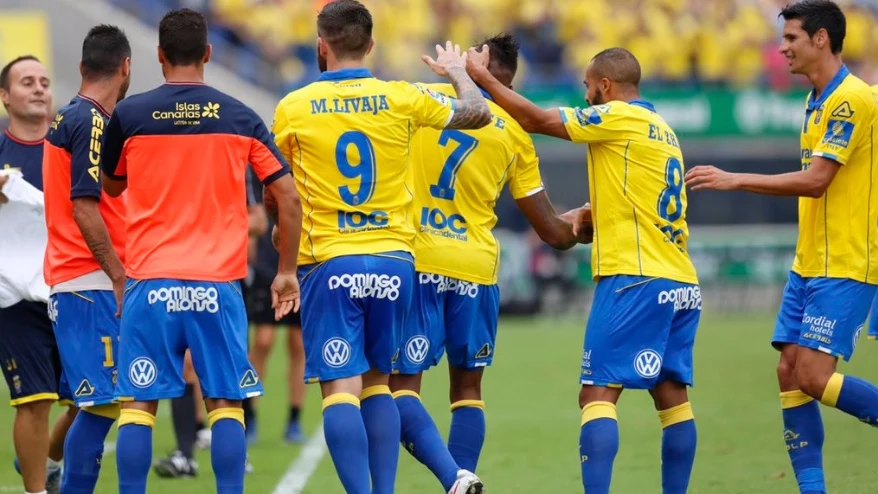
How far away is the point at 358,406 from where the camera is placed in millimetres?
6078

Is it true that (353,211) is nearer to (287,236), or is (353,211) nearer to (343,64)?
(287,236)

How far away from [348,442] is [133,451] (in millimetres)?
1008

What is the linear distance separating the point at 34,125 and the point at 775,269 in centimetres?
1847

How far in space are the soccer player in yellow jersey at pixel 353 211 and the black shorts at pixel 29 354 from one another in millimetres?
1768

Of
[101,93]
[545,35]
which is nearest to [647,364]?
[101,93]

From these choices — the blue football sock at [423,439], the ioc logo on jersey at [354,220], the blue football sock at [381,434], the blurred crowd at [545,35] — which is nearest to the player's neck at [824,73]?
the ioc logo on jersey at [354,220]

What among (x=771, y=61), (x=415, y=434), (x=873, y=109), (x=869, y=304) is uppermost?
(x=771, y=61)

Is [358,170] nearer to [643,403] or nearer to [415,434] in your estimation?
[415,434]

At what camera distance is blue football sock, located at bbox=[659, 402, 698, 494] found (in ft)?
21.4

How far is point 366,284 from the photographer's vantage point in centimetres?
610

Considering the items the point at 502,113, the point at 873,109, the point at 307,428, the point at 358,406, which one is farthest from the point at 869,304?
the point at 307,428

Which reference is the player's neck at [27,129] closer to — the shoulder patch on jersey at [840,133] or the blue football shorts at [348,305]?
the blue football shorts at [348,305]

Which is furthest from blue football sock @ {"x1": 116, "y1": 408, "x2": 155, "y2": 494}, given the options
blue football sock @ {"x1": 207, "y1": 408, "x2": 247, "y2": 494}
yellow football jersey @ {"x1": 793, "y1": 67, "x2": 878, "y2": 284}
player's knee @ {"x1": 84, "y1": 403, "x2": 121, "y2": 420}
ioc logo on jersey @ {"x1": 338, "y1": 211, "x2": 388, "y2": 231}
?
yellow football jersey @ {"x1": 793, "y1": 67, "x2": 878, "y2": 284}

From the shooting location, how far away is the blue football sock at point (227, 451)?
19.0 feet
